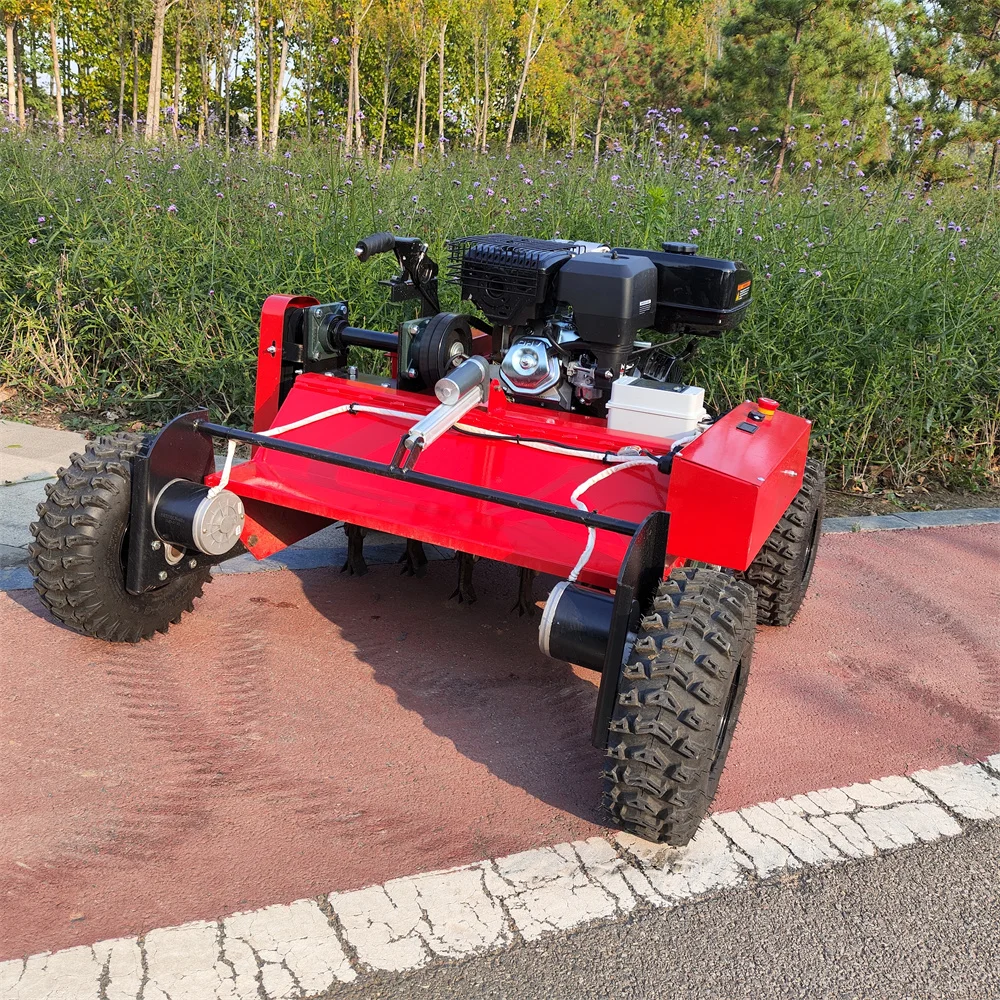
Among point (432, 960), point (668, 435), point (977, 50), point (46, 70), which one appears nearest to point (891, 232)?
point (668, 435)

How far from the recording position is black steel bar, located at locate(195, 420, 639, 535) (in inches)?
97.3

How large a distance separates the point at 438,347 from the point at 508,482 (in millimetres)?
481

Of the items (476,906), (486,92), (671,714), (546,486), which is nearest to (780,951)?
(671,714)

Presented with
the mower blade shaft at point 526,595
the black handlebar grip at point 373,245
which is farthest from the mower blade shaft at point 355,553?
the black handlebar grip at point 373,245

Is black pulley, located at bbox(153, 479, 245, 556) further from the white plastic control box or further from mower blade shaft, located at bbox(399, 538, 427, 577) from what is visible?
the white plastic control box

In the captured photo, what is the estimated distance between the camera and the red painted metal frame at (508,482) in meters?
2.59

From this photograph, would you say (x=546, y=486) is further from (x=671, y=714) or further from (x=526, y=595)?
(x=671, y=714)

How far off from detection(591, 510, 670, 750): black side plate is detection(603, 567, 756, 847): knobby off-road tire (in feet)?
0.09

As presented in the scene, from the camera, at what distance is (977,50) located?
1475cm

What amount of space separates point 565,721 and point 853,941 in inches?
38.5

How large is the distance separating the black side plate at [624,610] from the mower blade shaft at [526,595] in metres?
1.01

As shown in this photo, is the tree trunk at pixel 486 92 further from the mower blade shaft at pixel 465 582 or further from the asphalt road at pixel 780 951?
the asphalt road at pixel 780 951

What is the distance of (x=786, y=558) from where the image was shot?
3.53 metres

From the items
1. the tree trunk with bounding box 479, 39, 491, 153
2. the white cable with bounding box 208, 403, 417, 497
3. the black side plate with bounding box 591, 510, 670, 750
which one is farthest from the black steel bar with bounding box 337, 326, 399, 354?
the tree trunk with bounding box 479, 39, 491, 153
